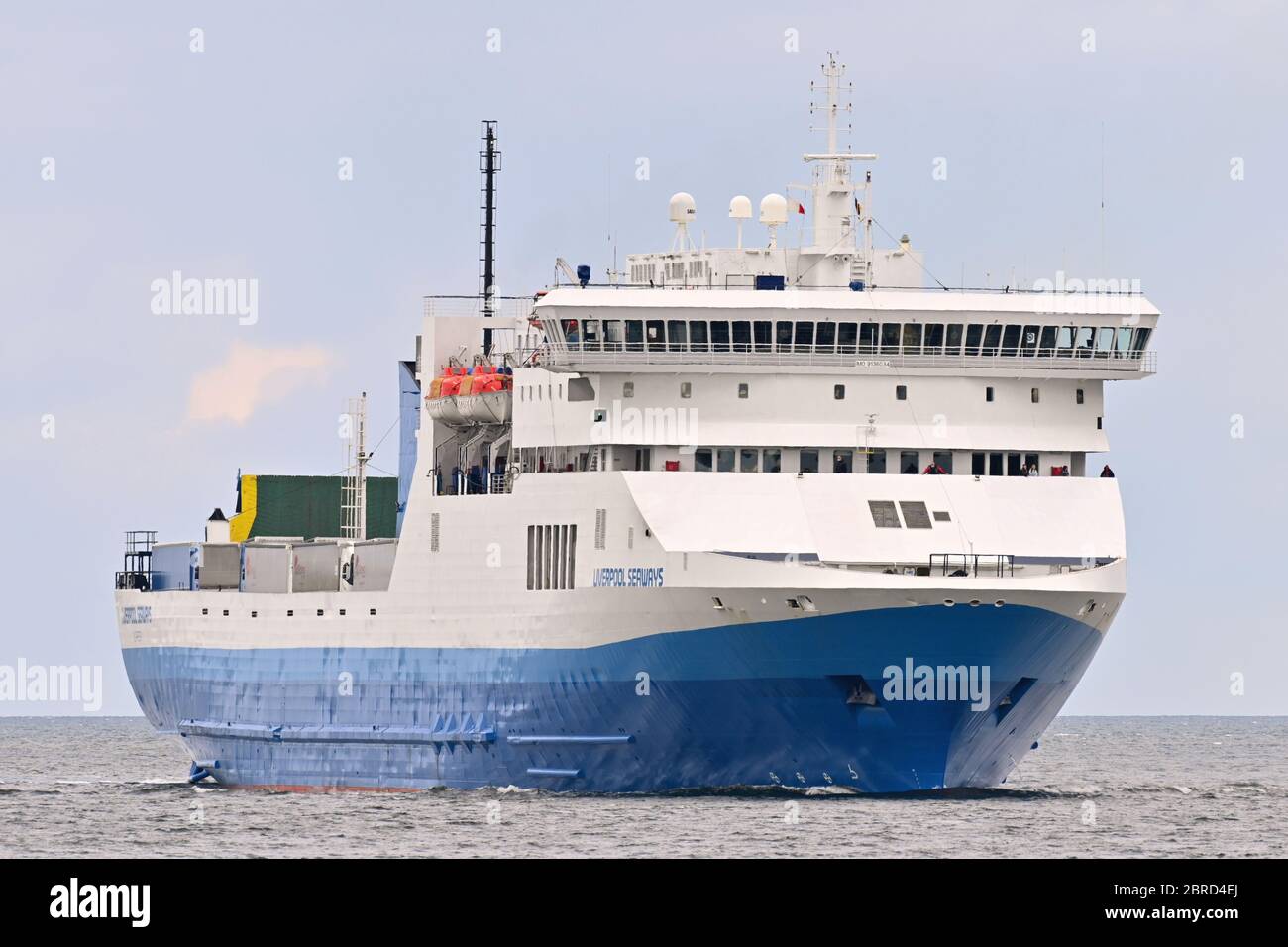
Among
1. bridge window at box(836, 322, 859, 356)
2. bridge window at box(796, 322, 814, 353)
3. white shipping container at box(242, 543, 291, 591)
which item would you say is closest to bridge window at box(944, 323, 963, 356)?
bridge window at box(836, 322, 859, 356)

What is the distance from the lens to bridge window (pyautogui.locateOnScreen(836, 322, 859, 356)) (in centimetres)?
5011

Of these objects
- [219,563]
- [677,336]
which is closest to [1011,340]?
[677,336]

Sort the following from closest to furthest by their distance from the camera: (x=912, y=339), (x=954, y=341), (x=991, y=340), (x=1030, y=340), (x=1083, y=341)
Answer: (x=912, y=339) → (x=954, y=341) → (x=991, y=340) → (x=1030, y=340) → (x=1083, y=341)

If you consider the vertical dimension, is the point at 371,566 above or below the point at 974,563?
below

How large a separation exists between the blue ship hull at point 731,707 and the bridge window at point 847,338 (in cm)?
575

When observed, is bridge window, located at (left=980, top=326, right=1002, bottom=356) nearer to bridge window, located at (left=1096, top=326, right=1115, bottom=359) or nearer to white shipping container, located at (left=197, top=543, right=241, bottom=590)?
bridge window, located at (left=1096, top=326, right=1115, bottom=359)

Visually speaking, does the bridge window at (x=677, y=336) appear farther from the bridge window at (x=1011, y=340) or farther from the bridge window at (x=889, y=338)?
the bridge window at (x=1011, y=340)

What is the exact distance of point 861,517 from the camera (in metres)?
48.3

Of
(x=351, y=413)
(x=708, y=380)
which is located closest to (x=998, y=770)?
(x=708, y=380)

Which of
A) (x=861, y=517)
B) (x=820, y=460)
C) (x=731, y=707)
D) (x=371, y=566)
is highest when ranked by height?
(x=820, y=460)

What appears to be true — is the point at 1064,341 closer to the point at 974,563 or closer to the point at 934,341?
the point at 934,341

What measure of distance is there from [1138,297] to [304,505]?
24.6m

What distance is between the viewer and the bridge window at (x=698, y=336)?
50.2m

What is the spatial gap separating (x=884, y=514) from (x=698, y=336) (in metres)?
4.77
